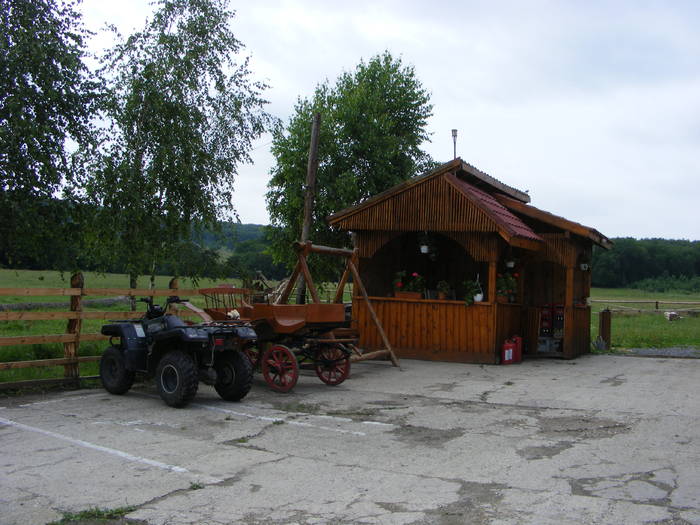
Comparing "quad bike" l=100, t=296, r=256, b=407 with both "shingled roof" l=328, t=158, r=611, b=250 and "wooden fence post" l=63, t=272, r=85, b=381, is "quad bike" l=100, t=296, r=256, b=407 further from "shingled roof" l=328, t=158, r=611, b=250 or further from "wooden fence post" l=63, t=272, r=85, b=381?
"shingled roof" l=328, t=158, r=611, b=250

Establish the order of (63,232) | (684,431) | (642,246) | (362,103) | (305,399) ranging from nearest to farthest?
1. (684,431)
2. (305,399)
3. (63,232)
4. (362,103)
5. (642,246)

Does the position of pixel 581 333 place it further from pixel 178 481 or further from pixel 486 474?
pixel 178 481

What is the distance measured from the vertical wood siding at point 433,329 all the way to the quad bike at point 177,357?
6.10m

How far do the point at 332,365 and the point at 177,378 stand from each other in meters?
3.03

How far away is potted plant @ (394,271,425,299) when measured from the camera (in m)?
15.6

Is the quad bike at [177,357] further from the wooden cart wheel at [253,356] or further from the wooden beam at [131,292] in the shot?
the wooden cart wheel at [253,356]

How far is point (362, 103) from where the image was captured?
26.1m

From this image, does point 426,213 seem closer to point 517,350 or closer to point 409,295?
point 409,295

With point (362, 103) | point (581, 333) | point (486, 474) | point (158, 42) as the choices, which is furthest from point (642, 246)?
point (486, 474)

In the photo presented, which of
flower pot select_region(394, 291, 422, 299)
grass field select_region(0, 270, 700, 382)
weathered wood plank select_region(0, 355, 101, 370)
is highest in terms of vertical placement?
flower pot select_region(394, 291, 422, 299)

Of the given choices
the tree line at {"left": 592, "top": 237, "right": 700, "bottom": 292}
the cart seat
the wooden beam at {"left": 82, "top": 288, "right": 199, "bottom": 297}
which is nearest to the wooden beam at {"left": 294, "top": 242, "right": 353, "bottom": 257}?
the cart seat

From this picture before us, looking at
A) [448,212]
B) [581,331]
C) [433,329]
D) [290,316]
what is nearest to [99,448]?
[290,316]

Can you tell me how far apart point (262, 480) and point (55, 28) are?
9.09 metres

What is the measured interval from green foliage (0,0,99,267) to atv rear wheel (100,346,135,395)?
9.41ft
